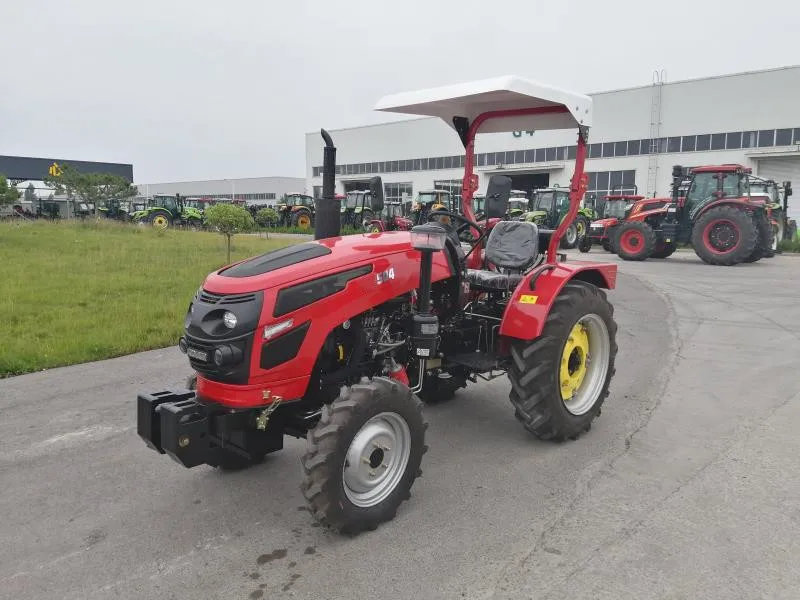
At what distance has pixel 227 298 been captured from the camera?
2.89m

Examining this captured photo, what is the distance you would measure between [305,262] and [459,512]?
58.0 inches

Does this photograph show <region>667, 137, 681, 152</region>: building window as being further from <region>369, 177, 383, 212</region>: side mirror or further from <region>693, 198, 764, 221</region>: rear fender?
<region>369, 177, 383, 212</region>: side mirror

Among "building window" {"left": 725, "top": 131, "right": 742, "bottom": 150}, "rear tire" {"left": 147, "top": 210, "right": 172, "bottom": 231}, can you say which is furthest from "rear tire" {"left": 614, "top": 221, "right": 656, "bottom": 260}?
"rear tire" {"left": 147, "top": 210, "right": 172, "bottom": 231}

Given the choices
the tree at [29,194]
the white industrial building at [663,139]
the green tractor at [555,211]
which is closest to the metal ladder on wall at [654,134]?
the white industrial building at [663,139]

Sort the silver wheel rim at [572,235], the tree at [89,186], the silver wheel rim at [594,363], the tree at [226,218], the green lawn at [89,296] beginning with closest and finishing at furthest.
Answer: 1. the silver wheel rim at [594,363]
2. the green lawn at [89,296]
3. the tree at [226,218]
4. the silver wheel rim at [572,235]
5. the tree at [89,186]

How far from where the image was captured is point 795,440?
4.10 metres

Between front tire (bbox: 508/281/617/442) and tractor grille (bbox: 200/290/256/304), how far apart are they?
1.78m

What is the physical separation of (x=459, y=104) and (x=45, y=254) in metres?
12.3

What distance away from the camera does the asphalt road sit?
8.50 ft

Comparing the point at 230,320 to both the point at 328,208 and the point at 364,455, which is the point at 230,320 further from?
the point at 328,208

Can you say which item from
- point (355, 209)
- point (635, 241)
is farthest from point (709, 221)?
point (355, 209)

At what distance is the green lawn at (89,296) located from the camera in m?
6.39

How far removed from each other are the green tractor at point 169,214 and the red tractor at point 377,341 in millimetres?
29711

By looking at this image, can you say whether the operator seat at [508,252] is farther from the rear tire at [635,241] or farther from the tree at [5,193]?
the tree at [5,193]
